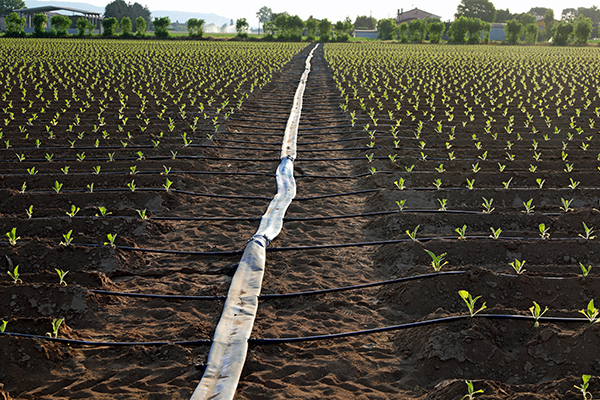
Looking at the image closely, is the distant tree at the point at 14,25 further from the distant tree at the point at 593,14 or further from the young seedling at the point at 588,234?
the distant tree at the point at 593,14

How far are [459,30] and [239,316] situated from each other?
181ft

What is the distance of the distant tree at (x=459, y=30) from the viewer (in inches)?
2031

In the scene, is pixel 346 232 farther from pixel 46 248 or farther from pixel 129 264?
pixel 46 248

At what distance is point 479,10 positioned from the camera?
3295 inches

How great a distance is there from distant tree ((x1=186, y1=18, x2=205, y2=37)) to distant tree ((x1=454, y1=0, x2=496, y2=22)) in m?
50.6

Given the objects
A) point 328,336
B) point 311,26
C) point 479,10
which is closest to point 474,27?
point 311,26

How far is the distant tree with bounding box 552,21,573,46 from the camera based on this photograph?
169 ft

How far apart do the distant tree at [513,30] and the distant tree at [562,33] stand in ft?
13.1

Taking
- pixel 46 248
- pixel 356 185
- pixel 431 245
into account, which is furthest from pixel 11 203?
pixel 431 245

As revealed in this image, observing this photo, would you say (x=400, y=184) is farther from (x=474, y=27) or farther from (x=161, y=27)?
(x=474, y=27)

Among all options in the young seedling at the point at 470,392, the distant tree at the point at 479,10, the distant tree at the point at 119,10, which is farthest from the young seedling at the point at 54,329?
the distant tree at the point at 479,10

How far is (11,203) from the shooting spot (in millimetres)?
5387

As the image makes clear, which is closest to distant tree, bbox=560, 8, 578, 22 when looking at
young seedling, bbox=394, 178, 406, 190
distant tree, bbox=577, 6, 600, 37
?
distant tree, bbox=577, 6, 600, 37

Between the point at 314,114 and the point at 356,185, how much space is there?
4977mm
